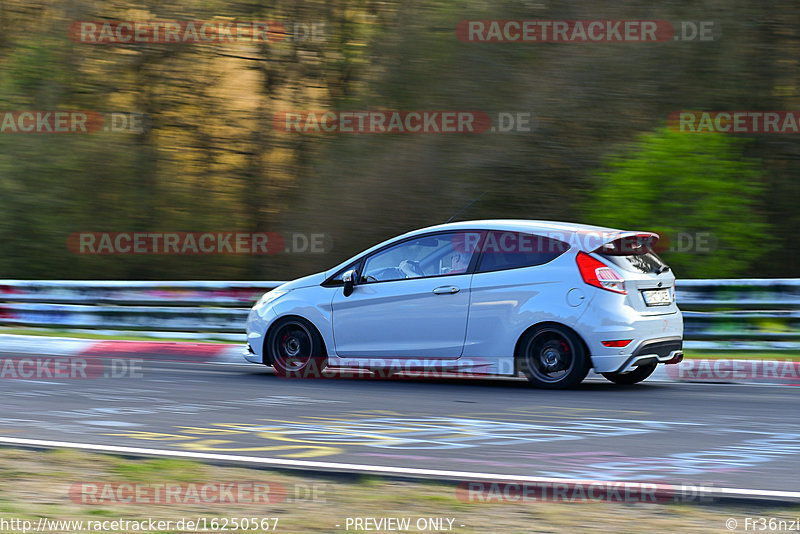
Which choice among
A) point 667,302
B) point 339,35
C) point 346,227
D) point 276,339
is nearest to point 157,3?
point 339,35

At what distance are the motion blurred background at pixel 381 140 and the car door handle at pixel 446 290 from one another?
5.19 metres

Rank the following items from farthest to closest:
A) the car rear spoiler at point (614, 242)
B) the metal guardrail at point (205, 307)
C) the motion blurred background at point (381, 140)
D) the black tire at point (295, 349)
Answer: the motion blurred background at point (381, 140)
the metal guardrail at point (205, 307)
the black tire at point (295, 349)
the car rear spoiler at point (614, 242)

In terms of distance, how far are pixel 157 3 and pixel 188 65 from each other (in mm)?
1329

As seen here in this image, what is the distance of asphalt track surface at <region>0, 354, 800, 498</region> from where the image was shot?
6.36 meters

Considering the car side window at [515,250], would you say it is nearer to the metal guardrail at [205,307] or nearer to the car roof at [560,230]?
the car roof at [560,230]

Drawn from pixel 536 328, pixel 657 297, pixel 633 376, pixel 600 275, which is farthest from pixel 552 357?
pixel 633 376

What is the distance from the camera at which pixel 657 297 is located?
9.99 m

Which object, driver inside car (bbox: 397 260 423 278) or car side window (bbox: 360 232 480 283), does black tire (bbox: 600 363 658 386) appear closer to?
car side window (bbox: 360 232 480 283)

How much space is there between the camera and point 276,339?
36.5 ft

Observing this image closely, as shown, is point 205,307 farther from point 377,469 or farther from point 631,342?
point 377,469

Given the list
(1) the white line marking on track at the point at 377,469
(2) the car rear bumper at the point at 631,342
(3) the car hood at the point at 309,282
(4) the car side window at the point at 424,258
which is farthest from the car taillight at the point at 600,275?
(1) the white line marking on track at the point at 377,469

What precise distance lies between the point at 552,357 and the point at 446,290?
116 centimetres

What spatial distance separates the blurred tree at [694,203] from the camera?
1430 centimetres

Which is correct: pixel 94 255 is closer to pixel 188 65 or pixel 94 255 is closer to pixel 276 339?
pixel 188 65
